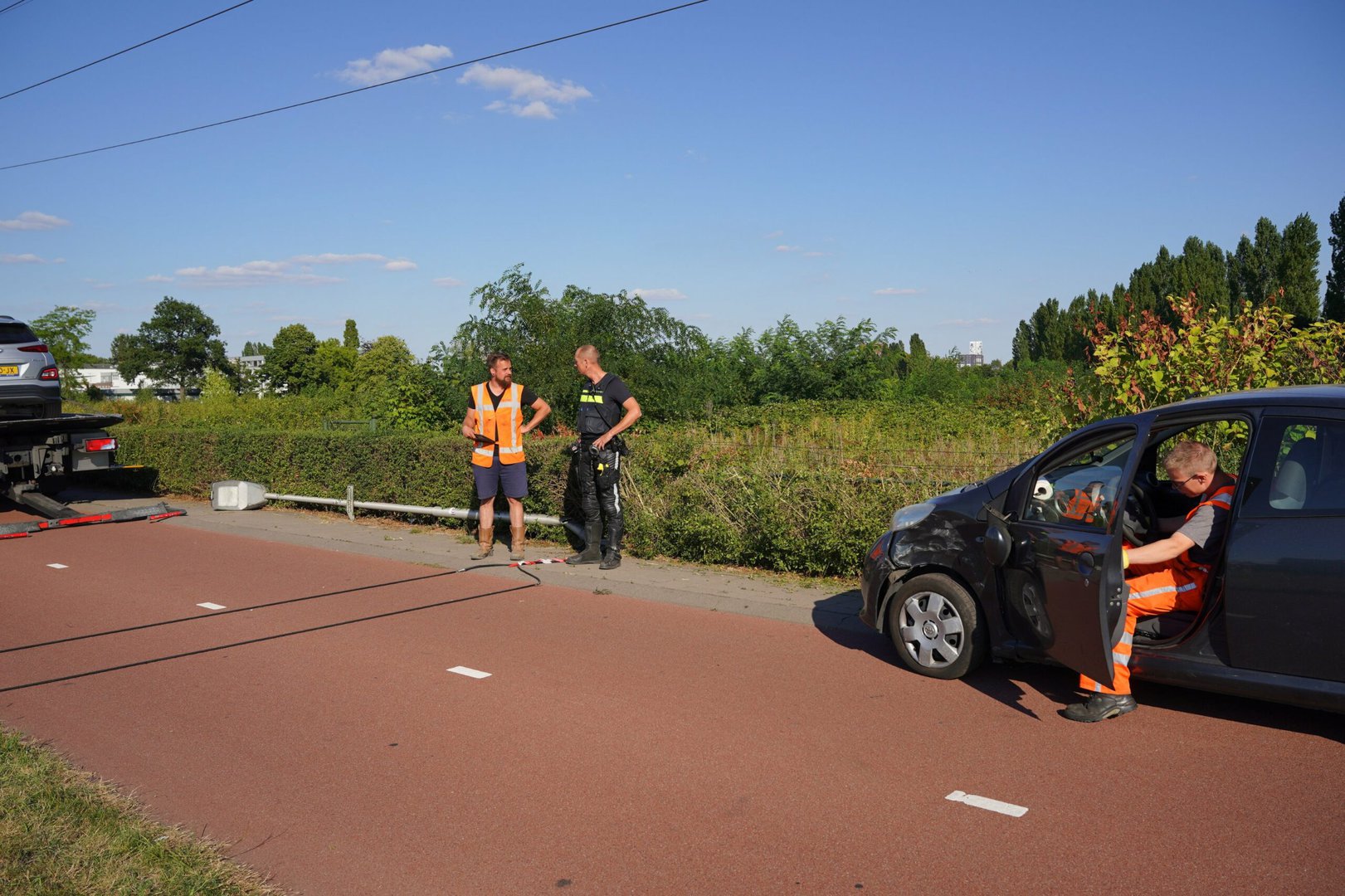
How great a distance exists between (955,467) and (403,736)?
5.09 m

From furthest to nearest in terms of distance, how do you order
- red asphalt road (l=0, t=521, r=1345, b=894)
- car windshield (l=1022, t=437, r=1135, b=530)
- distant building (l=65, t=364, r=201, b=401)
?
distant building (l=65, t=364, r=201, b=401) → car windshield (l=1022, t=437, r=1135, b=530) → red asphalt road (l=0, t=521, r=1345, b=894)

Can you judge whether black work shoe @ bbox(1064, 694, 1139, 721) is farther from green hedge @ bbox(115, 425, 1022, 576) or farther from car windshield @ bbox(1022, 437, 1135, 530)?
green hedge @ bbox(115, 425, 1022, 576)

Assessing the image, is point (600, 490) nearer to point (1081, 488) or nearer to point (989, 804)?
point (1081, 488)

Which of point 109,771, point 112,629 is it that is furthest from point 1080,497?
point 112,629

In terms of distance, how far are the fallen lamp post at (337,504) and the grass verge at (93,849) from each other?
6034mm

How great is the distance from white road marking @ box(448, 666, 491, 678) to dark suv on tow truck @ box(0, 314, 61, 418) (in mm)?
10323

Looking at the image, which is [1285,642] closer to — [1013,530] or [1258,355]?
[1013,530]

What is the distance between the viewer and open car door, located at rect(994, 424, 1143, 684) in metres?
4.84

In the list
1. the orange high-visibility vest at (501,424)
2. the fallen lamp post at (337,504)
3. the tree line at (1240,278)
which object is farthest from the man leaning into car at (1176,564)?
the tree line at (1240,278)

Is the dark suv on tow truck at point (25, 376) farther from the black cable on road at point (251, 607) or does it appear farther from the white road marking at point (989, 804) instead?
the white road marking at point (989, 804)

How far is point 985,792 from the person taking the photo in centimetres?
434

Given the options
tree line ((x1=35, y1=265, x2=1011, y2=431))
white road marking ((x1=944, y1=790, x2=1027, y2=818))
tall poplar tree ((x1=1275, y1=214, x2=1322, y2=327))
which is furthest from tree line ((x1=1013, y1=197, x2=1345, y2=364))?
white road marking ((x1=944, y1=790, x2=1027, y2=818))

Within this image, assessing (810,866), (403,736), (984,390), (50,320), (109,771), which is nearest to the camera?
(810,866)

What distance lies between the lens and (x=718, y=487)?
31.3ft
